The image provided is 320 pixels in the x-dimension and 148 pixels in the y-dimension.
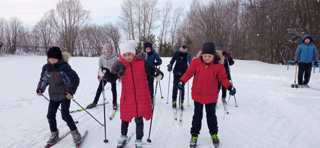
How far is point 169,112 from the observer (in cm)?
758

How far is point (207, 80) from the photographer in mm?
4973

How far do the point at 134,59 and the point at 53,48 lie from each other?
1.29 meters

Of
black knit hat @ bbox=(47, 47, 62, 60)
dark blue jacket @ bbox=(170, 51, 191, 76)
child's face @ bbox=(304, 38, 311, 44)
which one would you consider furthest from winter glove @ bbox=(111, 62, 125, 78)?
child's face @ bbox=(304, 38, 311, 44)

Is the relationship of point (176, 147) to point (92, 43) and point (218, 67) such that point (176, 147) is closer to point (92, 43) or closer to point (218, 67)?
point (218, 67)

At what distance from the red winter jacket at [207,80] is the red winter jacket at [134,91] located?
34.3 inches

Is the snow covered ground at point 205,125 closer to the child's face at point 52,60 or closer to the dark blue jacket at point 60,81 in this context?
the dark blue jacket at point 60,81

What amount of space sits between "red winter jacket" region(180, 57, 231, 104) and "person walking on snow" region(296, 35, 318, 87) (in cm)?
720

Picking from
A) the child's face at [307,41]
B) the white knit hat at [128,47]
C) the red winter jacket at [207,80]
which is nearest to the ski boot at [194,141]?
the red winter jacket at [207,80]

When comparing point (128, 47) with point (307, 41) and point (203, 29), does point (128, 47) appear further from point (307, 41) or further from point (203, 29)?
point (203, 29)

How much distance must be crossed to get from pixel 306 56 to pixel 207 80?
7470 millimetres

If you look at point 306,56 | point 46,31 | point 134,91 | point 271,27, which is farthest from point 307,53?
point 46,31

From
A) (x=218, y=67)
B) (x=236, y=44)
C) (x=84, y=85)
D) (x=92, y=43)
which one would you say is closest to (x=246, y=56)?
(x=236, y=44)

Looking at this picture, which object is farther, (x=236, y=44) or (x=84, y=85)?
(x=236, y=44)

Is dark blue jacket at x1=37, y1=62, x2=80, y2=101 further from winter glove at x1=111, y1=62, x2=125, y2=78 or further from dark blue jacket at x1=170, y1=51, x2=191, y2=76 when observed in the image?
dark blue jacket at x1=170, y1=51, x2=191, y2=76
